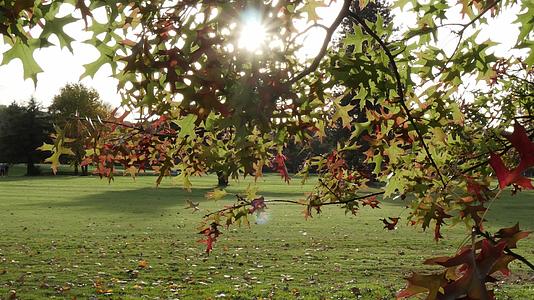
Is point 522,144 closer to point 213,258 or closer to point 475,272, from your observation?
point 475,272

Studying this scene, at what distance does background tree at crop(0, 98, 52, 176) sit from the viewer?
232 feet

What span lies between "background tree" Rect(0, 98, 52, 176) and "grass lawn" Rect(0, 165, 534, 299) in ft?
176

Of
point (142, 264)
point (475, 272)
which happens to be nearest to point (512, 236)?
point (475, 272)

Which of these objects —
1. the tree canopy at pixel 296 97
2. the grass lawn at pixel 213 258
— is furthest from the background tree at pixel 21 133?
the tree canopy at pixel 296 97

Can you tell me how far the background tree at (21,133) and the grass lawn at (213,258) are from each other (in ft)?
176

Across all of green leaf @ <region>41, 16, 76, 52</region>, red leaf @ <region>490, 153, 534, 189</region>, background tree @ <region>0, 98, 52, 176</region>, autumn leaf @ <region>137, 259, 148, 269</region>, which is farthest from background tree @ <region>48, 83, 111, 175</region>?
red leaf @ <region>490, 153, 534, 189</region>

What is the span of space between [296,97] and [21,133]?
7590 centimetres

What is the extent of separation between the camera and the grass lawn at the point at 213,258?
895 cm

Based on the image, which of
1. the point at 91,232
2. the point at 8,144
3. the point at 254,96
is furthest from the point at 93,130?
the point at 8,144

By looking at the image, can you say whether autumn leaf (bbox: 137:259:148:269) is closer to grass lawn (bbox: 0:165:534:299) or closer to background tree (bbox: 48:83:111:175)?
grass lawn (bbox: 0:165:534:299)

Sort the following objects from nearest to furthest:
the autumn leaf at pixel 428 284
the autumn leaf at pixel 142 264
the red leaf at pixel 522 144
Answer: the red leaf at pixel 522 144 → the autumn leaf at pixel 428 284 → the autumn leaf at pixel 142 264

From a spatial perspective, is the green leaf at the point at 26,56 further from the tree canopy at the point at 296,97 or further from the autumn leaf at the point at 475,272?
the autumn leaf at the point at 475,272

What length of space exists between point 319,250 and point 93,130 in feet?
32.7

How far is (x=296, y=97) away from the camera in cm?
252
